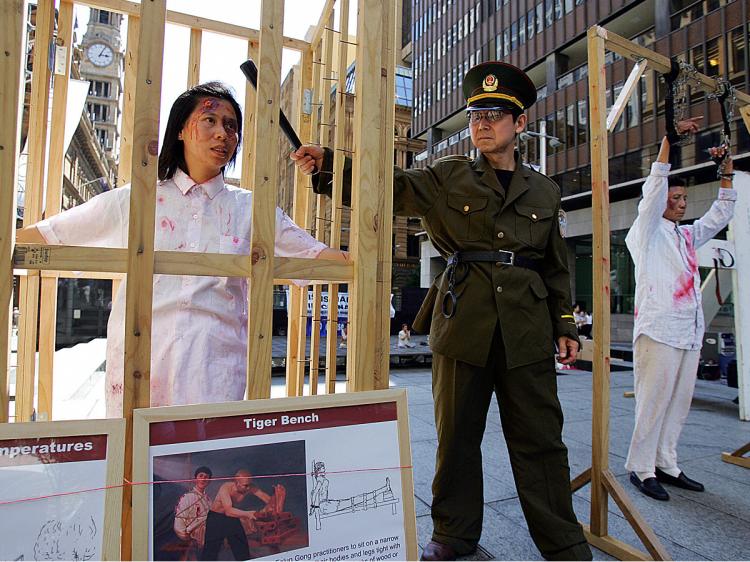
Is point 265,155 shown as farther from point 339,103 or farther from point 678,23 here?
point 678,23

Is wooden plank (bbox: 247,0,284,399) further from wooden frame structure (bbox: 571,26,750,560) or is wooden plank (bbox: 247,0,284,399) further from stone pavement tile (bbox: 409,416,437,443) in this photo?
stone pavement tile (bbox: 409,416,437,443)

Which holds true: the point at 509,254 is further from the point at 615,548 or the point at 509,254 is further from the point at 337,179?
the point at 615,548

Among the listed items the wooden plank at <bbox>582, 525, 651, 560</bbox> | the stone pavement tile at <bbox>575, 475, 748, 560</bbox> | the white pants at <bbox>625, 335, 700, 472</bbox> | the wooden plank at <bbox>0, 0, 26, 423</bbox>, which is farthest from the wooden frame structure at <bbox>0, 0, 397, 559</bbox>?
the white pants at <bbox>625, 335, 700, 472</bbox>

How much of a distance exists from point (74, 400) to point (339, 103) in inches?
192

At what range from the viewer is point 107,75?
77562 millimetres

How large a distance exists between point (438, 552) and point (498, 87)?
2214 mm

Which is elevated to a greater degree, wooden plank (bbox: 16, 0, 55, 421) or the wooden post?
the wooden post

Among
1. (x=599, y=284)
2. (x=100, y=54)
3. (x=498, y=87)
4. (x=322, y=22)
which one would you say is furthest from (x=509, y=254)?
(x=100, y=54)

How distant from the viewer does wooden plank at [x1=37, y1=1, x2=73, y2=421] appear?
2.36m

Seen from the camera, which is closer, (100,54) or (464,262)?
(464,262)

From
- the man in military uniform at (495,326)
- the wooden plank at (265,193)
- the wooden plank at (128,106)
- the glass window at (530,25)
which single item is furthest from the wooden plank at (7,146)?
the glass window at (530,25)

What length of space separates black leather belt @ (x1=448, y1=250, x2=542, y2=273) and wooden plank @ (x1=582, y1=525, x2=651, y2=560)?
1376mm

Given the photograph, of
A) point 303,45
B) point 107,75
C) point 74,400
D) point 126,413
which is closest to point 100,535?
point 126,413

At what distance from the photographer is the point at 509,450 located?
2.37 m
